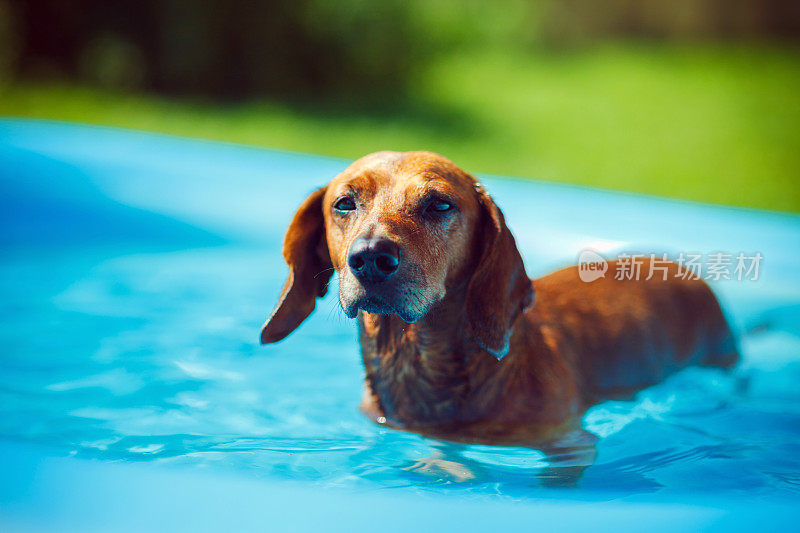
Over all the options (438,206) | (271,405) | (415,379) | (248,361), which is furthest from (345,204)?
(248,361)

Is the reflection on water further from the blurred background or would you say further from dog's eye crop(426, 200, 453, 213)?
the blurred background

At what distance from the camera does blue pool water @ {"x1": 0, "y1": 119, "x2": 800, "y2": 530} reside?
242 cm

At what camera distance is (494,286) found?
271 cm

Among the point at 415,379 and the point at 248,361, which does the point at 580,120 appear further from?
the point at 415,379

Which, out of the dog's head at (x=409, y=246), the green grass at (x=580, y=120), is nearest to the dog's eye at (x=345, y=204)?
the dog's head at (x=409, y=246)

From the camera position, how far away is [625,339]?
133 inches

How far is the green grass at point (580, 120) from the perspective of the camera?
9.41 m

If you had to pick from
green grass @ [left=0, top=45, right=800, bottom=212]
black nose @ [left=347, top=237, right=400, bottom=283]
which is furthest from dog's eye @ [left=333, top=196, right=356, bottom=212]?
green grass @ [left=0, top=45, right=800, bottom=212]

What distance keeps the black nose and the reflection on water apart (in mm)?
625

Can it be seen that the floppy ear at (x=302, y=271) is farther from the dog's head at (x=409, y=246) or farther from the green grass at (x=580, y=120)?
the green grass at (x=580, y=120)

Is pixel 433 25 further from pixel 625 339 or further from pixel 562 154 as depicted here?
pixel 625 339

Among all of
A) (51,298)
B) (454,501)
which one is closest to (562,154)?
(51,298)

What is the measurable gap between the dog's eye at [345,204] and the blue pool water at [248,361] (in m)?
0.82

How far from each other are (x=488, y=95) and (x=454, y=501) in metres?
10.6
